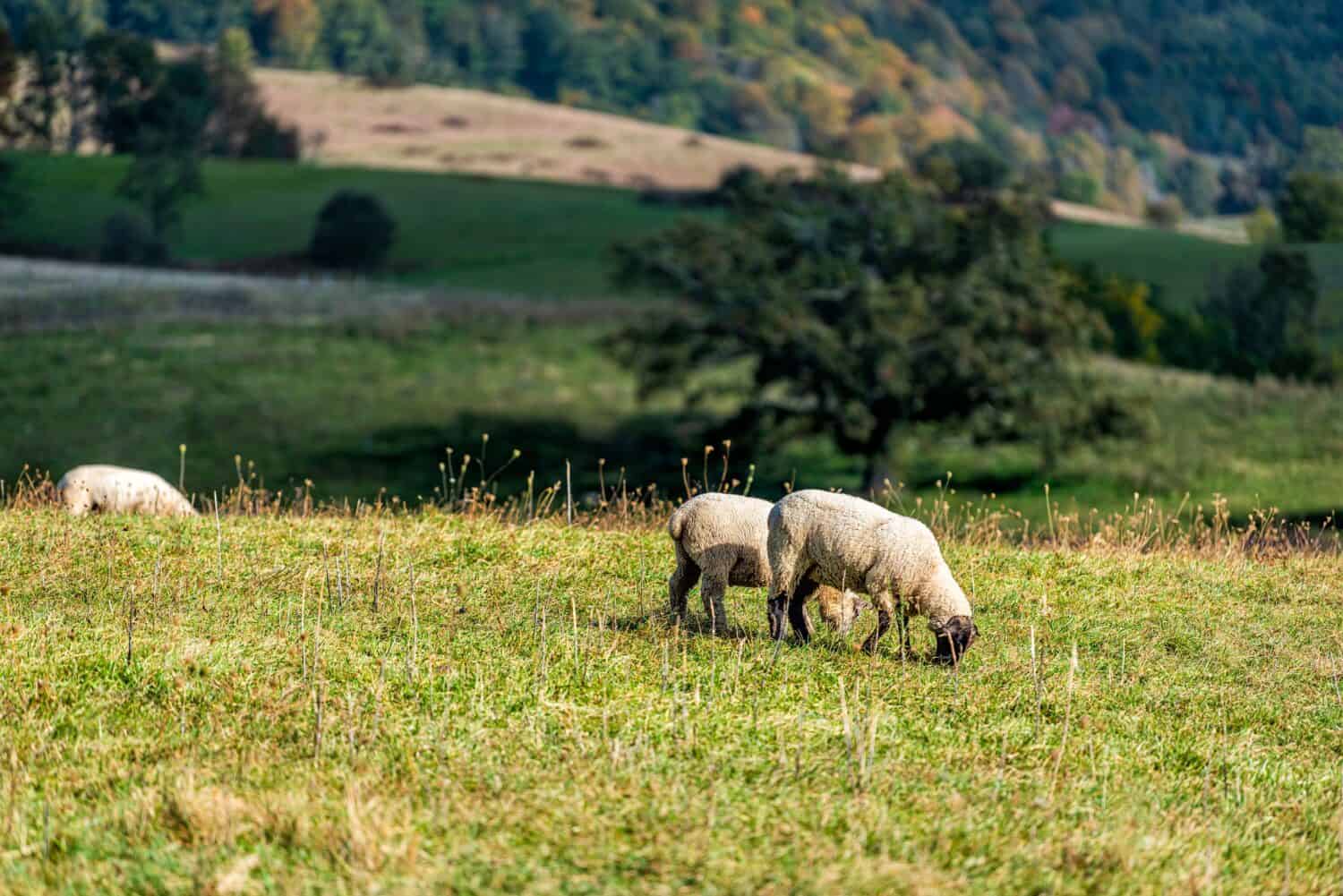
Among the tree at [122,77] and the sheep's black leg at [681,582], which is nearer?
the sheep's black leg at [681,582]

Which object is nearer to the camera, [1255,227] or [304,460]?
[304,460]

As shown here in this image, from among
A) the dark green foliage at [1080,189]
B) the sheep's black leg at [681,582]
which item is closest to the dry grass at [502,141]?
A: the dark green foliage at [1080,189]

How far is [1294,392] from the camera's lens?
58.4 metres

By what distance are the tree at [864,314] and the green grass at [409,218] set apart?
3288 cm

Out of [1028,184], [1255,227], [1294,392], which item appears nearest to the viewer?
[1028,184]

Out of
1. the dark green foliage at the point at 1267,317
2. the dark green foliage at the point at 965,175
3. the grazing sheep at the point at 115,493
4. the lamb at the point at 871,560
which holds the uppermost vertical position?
the dark green foliage at the point at 965,175

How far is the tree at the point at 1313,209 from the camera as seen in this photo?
309 ft

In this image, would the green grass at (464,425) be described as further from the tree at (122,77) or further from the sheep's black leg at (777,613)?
the tree at (122,77)

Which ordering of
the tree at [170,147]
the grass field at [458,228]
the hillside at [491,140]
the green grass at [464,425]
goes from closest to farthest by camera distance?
the green grass at [464,425] → the grass field at [458,228] → the tree at [170,147] → the hillside at [491,140]

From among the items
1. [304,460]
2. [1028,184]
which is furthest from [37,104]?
[1028,184]

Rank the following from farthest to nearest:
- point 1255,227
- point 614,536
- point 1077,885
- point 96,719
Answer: point 1255,227 < point 614,536 < point 96,719 < point 1077,885

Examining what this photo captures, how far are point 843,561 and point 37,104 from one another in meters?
118

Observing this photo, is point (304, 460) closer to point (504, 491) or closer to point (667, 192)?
point (504, 491)

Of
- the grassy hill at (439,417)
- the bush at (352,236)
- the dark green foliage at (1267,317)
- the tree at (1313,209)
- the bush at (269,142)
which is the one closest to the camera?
the grassy hill at (439,417)
